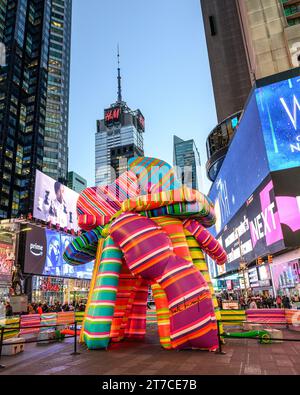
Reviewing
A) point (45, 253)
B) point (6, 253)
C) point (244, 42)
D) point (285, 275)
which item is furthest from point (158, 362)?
point (244, 42)

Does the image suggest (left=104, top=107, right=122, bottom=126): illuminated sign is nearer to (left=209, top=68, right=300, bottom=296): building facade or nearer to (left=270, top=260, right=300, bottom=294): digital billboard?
(left=209, top=68, right=300, bottom=296): building facade

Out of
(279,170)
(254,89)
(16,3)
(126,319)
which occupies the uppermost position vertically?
(16,3)

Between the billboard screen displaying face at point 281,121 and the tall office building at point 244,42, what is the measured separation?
441 inches

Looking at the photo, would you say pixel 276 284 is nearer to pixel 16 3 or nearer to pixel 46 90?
pixel 46 90

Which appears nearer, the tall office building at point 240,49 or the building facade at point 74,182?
the tall office building at point 240,49

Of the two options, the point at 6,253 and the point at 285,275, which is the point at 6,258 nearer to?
the point at 6,253

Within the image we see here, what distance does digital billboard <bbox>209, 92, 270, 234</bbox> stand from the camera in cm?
2859

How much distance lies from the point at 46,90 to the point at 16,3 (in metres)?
28.8

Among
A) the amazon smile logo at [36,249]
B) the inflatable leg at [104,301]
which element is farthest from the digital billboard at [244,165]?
the amazon smile logo at [36,249]

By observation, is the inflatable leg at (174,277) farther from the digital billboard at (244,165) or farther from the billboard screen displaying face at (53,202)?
the billboard screen displaying face at (53,202)

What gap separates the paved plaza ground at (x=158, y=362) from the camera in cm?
642

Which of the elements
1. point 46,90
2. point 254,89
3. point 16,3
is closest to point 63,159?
point 46,90

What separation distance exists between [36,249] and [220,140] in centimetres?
3993

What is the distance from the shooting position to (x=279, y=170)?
2555 centimetres
